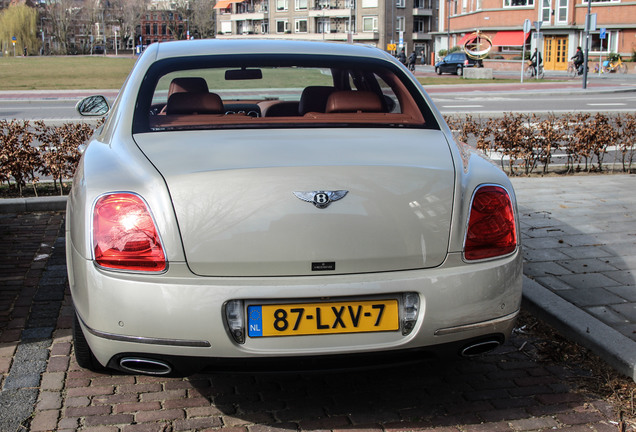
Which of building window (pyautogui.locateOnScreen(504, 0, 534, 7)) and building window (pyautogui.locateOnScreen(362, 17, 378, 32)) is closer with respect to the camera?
building window (pyautogui.locateOnScreen(504, 0, 534, 7))

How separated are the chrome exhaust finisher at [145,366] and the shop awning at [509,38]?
217ft

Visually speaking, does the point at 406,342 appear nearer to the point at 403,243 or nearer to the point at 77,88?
the point at 403,243

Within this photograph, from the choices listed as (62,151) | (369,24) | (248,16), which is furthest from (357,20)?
(62,151)

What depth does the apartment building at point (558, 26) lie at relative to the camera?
190 ft

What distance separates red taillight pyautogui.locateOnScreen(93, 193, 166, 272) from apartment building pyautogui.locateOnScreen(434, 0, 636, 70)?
5301cm

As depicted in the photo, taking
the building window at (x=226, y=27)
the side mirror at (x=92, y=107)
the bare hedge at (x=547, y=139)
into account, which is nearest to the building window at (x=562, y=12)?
the bare hedge at (x=547, y=139)

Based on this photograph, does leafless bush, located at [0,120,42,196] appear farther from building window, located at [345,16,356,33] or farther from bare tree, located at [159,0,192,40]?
bare tree, located at [159,0,192,40]

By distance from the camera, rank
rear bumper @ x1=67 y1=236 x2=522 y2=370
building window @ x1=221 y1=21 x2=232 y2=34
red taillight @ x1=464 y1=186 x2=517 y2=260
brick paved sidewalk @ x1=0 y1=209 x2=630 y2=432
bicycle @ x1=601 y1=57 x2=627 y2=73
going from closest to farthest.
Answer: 1. rear bumper @ x1=67 y1=236 x2=522 y2=370
2. red taillight @ x1=464 y1=186 x2=517 y2=260
3. brick paved sidewalk @ x1=0 y1=209 x2=630 y2=432
4. bicycle @ x1=601 y1=57 x2=627 y2=73
5. building window @ x1=221 y1=21 x2=232 y2=34

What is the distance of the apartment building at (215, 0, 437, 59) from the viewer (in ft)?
313

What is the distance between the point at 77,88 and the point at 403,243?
→ 29.9 metres

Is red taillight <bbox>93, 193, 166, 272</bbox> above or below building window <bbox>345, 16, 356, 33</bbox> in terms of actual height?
below

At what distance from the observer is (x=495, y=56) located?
2574 inches

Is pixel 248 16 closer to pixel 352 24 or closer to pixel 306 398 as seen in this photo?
pixel 352 24

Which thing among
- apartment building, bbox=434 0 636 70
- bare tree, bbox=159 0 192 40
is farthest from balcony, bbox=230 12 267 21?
apartment building, bbox=434 0 636 70
